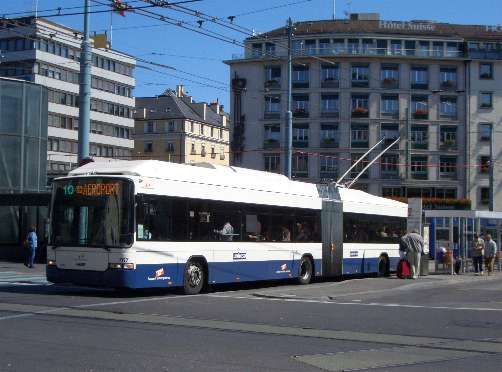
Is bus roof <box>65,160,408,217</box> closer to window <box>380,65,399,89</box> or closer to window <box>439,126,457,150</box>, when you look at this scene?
window <box>380,65,399,89</box>

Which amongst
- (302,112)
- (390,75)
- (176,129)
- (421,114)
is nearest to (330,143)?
(302,112)

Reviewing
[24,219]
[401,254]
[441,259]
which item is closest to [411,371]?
[401,254]

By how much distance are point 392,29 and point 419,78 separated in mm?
5596

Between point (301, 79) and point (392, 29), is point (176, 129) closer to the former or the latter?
point (301, 79)

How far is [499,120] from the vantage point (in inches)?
3110

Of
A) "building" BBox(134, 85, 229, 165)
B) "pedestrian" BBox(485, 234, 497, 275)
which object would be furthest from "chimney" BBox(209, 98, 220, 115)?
"pedestrian" BBox(485, 234, 497, 275)

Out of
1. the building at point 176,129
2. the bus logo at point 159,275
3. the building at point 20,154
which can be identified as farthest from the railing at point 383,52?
the bus logo at point 159,275

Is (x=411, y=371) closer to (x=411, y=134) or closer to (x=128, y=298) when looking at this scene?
(x=128, y=298)

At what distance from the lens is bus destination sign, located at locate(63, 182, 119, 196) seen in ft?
58.3

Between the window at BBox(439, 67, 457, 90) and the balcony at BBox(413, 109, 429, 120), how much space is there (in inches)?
123

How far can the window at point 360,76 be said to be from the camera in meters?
78.3

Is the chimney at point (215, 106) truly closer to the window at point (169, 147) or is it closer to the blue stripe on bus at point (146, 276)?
the window at point (169, 147)

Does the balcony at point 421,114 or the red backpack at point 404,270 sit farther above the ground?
the balcony at point 421,114

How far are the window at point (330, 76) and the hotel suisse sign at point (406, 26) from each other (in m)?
6.86
